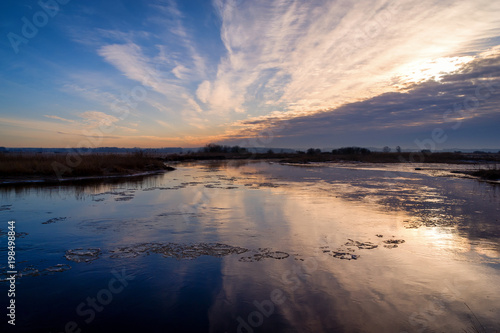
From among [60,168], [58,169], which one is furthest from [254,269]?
[60,168]

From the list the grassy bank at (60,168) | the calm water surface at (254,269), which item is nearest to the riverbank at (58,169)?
the grassy bank at (60,168)

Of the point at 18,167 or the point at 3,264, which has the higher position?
the point at 18,167

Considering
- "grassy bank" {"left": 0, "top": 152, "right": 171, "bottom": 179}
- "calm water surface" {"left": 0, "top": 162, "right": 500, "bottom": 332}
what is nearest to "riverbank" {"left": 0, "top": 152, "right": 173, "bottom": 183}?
"grassy bank" {"left": 0, "top": 152, "right": 171, "bottom": 179}

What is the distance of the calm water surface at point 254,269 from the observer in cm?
380

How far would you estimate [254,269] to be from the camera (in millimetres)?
5320

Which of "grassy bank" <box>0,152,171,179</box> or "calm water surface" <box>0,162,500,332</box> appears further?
"grassy bank" <box>0,152,171,179</box>

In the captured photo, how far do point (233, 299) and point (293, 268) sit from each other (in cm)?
154

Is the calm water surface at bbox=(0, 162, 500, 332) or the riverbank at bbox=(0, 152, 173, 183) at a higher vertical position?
the riverbank at bbox=(0, 152, 173, 183)

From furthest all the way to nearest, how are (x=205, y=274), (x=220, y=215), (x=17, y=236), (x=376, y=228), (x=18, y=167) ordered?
1. (x=18, y=167)
2. (x=220, y=215)
3. (x=376, y=228)
4. (x=17, y=236)
5. (x=205, y=274)

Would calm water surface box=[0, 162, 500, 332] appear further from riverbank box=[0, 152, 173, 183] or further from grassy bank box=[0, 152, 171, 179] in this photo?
grassy bank box=[0, 152, 171, 179]

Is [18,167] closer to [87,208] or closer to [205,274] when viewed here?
[87,208]

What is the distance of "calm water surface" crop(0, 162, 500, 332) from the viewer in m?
3.80

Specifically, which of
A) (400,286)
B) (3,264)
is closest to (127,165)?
(3,264)

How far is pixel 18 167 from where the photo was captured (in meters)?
18.9
